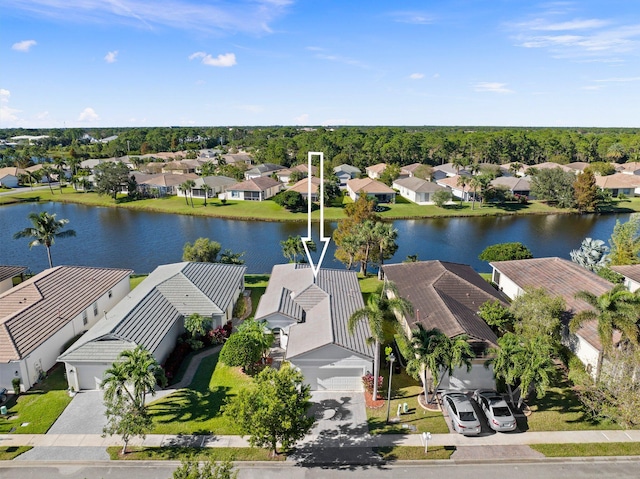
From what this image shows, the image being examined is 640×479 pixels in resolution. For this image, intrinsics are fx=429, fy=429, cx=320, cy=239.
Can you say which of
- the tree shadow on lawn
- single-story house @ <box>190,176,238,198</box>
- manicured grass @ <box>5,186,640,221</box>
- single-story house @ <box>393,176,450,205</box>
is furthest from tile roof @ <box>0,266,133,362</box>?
single-story house @ <box>393,176,450,205</box>

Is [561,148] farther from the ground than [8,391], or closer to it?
farther from the ground

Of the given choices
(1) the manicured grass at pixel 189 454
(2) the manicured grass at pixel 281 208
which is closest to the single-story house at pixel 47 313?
(1) the manicured grass at pixel 189 454

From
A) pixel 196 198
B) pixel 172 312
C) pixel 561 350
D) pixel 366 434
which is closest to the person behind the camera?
pixel 366 434

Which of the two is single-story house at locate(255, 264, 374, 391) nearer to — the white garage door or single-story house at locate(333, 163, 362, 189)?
the white garage door

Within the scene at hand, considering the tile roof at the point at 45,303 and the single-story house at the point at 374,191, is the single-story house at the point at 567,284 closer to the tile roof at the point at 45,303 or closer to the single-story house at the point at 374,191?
the tile roof at the point at 45,303

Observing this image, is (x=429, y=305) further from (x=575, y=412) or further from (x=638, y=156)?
(x=638, y=156)

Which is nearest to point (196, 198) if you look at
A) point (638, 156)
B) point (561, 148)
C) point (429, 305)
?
point (429, 305)

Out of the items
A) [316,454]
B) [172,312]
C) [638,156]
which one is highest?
[638,156]
